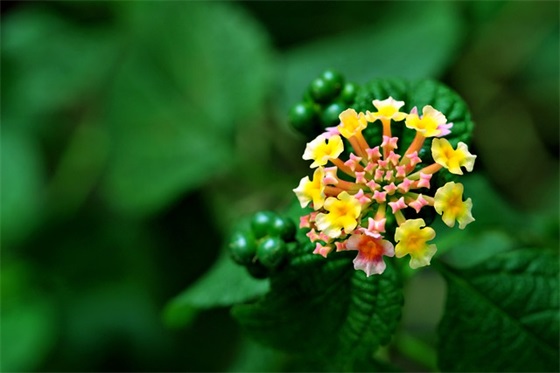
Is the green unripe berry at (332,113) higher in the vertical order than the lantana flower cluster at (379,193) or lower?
higher

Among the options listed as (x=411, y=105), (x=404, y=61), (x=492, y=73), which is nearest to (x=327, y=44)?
(x=404, y=61)

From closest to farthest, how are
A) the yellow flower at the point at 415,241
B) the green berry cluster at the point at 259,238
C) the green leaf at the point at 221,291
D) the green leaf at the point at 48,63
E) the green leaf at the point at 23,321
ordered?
the yellow flower at the point at 415,241 < the green berry cluster at the point at 259,238 < the green leaf at the point at 221,291 < the green leaf at the point at 23,321 < the green leaf at the point at 48,63

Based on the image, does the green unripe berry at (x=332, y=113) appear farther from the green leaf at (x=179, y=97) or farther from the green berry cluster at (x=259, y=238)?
the green leaf at (x=179, y=97)

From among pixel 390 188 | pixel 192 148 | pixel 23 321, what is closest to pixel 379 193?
pixel 390 188

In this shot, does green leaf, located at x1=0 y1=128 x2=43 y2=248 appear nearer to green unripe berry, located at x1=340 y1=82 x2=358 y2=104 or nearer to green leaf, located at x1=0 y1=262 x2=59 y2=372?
green leaf, located at x1=0 y1=262 x2=59 y2=372

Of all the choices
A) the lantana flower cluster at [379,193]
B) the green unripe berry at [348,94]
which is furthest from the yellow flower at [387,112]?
the green unripe berry at [348,94]

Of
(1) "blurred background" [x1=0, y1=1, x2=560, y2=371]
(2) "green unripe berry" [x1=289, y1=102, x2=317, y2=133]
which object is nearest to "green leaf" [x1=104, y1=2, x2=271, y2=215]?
(1) "blurred background" [x1=0, y1=1, x2=560, y2=371]

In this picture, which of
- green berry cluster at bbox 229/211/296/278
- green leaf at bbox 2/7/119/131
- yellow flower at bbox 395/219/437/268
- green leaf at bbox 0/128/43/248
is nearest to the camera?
yellow flower at bbox 395/219/437/268
